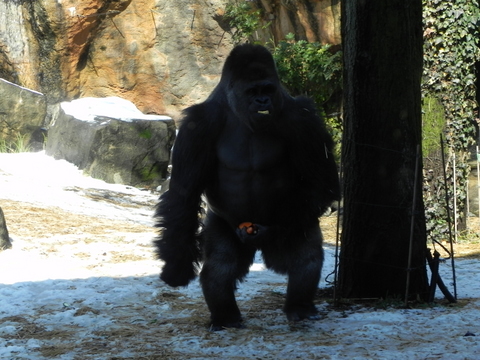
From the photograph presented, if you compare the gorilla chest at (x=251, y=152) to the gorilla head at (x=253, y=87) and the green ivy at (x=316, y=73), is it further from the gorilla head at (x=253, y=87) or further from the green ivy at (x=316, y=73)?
the green ivy at (x=316, y=73)

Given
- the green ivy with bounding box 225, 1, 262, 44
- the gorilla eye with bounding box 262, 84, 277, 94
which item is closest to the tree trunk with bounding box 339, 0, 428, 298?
the gorilla eye with bounding box 262, 84, 277, 94

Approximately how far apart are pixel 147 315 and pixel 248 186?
127 centimetres

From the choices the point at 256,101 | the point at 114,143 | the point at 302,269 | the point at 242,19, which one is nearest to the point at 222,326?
the point at 302,269

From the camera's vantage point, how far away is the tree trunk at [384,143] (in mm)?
4465

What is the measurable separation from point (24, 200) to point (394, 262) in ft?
21.2

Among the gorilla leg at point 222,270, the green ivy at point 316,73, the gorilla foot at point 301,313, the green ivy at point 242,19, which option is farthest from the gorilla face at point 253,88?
the green ivy at point 242,19

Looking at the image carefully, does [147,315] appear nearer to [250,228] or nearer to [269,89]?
[250,228]

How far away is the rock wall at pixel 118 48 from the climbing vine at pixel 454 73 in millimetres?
Answer: 8402

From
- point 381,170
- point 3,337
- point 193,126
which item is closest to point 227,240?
point 193,126

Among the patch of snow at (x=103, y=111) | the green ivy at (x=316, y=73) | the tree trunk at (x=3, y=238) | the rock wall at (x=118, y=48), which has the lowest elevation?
the tree trunk at (x=3, y=238)

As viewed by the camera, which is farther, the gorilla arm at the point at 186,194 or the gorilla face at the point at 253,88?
the gorilla arm at the point at 186,194

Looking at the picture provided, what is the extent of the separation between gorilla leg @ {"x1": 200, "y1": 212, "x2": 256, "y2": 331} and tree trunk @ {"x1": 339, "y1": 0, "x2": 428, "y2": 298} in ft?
2.97

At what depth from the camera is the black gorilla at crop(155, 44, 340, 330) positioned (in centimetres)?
400

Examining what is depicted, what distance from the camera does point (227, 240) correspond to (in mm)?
4195
